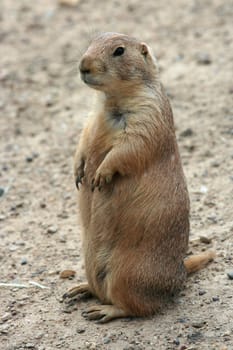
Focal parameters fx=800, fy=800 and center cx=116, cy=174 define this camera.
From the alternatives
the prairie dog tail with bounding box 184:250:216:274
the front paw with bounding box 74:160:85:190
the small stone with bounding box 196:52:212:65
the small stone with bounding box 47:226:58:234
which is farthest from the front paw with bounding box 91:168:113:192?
the small stone with bounding box 196:52:212:65

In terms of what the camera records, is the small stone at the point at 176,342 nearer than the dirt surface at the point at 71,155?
Yes

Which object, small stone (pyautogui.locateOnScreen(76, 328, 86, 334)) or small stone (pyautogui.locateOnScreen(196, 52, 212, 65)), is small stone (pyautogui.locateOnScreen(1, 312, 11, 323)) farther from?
small stone (pyautogui.locateOnScreen(196, 52, 212, 65))

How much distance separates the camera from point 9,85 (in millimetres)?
8602

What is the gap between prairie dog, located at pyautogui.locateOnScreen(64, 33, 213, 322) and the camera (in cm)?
467

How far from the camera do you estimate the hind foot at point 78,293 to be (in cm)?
509

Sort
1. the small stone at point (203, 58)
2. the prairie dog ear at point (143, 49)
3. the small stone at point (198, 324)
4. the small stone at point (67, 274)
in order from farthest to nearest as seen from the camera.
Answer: the small stone at point (203, 58), the small stone at point (67, 274), the prairie dog ear at point (143, 49), the small stone at point (198, 324)

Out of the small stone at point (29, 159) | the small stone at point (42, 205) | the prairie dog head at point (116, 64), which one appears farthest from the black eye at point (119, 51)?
the small stone at point (29, 159)

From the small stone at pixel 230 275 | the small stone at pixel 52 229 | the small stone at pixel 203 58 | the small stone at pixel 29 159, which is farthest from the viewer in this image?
the small stone at pixel 203 58

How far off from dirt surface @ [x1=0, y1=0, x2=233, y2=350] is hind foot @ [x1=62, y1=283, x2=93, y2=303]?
60 millimetres

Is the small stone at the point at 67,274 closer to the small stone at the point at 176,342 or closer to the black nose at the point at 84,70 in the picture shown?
the small stone at the point at 176,342

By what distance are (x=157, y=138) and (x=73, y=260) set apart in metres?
1.37

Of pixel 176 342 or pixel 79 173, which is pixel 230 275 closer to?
pixel 176 342

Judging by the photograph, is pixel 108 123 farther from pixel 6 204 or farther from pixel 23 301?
pixel 6 204

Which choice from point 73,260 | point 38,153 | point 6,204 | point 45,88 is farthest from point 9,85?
point 73,260
